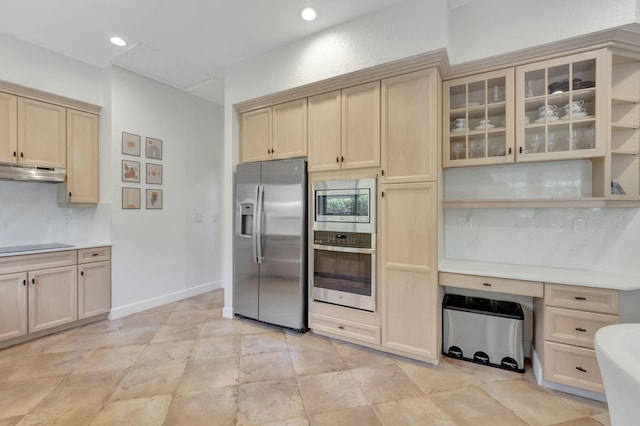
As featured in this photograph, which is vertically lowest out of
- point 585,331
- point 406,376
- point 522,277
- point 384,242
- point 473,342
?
point 406,376

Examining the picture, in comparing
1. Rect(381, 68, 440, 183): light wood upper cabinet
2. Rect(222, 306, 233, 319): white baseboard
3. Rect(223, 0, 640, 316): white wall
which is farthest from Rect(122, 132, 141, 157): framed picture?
Rect(381, 68, 440, 183): light wood upper cabinet

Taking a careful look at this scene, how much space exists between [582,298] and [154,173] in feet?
15.1

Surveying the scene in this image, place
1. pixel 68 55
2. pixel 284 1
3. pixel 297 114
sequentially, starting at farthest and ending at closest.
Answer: pixel 68 55 < pixel 297 114 < pixel 284 1

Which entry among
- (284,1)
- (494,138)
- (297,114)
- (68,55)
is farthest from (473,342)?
(68,55)

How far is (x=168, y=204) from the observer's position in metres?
4.10

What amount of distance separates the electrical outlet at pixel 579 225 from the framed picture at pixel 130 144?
186 inches

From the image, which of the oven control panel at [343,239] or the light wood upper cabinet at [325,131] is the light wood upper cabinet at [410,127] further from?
the oven control panel at [343,239]

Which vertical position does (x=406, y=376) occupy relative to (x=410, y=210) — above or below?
below

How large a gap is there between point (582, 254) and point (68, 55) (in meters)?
5.51

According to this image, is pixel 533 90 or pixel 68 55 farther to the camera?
pixel 68 55

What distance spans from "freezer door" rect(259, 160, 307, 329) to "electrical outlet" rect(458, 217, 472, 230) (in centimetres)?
154

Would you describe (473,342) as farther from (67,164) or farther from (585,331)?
(67,164)

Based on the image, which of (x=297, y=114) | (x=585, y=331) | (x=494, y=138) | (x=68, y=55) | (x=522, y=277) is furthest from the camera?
(x=68, y=55)

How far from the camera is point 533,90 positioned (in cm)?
246
